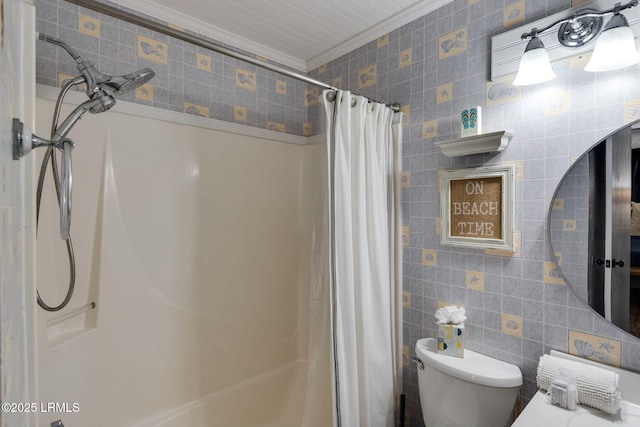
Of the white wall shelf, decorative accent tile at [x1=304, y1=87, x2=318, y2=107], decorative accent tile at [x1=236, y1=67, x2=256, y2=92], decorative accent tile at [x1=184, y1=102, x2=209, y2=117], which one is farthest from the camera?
decorative accent tile at [x1=304, y1=87, x2=318, y2=107]

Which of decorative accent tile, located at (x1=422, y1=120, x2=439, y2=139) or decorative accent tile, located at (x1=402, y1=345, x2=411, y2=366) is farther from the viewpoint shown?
decorative accent tile, located at (x1=402, y1=345, x2=411, y2=366)

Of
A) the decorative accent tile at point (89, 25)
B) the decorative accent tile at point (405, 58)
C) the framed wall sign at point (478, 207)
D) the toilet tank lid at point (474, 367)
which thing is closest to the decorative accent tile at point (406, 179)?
the framed wall sign at point (478, 207)

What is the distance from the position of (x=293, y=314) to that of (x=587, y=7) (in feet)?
7.05

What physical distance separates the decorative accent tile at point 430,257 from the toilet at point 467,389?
41cm

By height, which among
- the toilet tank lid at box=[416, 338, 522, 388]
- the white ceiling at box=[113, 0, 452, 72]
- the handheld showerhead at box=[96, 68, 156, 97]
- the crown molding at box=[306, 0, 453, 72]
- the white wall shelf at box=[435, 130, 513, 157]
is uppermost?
the white ceiling at box=[113, 0, 452, 72]

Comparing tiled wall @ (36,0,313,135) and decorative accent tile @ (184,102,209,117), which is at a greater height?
tiled wall @ (36,0,313,135)

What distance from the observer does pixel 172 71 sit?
70.3 inches

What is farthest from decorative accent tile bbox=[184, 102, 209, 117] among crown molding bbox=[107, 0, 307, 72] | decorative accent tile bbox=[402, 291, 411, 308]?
decorative accent tile bbox=[402, 291, 411, 308]

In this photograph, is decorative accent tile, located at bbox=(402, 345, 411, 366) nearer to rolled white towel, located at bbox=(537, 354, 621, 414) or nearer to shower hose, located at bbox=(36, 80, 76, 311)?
rolled white towel, located at bbox=(537, 354, 621, 414)

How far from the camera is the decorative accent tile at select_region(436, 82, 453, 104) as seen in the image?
62.1 inches

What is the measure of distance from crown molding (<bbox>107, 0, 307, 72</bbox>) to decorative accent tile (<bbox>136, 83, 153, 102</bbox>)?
0.39 m

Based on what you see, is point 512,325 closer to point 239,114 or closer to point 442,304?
point 442,304

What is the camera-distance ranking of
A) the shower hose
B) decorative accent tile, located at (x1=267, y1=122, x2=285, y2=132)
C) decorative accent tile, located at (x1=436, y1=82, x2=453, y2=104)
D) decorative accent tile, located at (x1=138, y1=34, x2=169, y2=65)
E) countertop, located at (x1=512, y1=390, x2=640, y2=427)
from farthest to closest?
decorative accent tile, located at (x1=267, y1=122, x2=285, y2=132) → decorative accent tile, located at (x1=138, y1=34, x2=169, y2=65) → decorative accent tile, located at (x1=436, y1=82, x2=453, y2=104) → the shower hose → countertop, located at (x1=512, y1=390, x2=640, y2=427)

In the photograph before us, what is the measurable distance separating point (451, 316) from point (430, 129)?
3.01 feet
